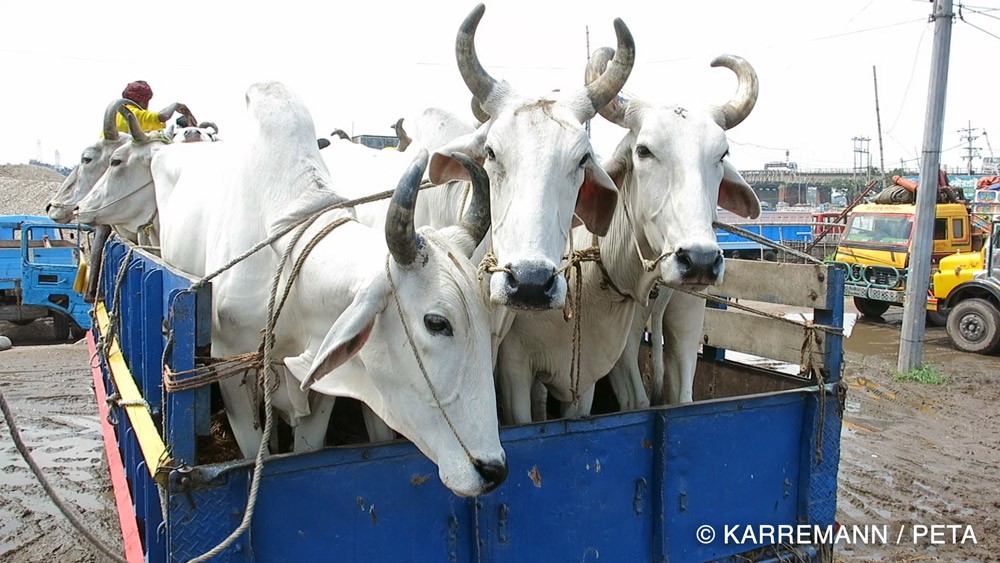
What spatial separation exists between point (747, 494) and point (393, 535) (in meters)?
1.52

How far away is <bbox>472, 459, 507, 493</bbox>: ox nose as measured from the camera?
2.18 meters

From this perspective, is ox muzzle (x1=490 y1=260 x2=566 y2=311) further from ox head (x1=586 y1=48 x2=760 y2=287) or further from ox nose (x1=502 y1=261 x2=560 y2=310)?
ox head (x1=586 y1=48 x2=760 y2=287)

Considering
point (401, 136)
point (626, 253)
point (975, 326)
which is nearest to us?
point (626, 253)

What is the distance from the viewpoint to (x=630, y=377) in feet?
11.7

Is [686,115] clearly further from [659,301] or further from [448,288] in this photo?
[448,288]

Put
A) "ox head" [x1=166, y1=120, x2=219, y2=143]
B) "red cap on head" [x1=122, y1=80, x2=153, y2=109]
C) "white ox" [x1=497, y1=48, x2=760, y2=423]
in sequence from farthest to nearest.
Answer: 1. "red cap on head" [x1=122, y1=80, x2=153, y2=109]
2. "ox head" [x1=166, y1=120, x2=219, y2=143]
3. "white ox" [x1=497, y1=48, x2=760, y2=423]

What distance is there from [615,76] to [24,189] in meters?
32.2

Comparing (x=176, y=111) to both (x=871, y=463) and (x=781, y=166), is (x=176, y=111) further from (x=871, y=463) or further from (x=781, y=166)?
(x=781, y=166)

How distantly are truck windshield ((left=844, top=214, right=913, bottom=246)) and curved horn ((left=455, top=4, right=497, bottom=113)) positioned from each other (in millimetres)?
13317

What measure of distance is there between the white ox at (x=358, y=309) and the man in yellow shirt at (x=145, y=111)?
127 inches

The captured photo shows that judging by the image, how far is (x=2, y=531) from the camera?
492cm

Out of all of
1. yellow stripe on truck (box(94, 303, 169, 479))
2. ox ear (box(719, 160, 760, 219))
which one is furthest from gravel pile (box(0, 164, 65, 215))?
ox ear (box(719, 160, 760, 219))

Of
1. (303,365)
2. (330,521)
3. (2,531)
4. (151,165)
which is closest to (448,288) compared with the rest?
(303,365)

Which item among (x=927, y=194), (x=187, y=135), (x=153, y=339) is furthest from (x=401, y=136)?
(x=927, y=194)
